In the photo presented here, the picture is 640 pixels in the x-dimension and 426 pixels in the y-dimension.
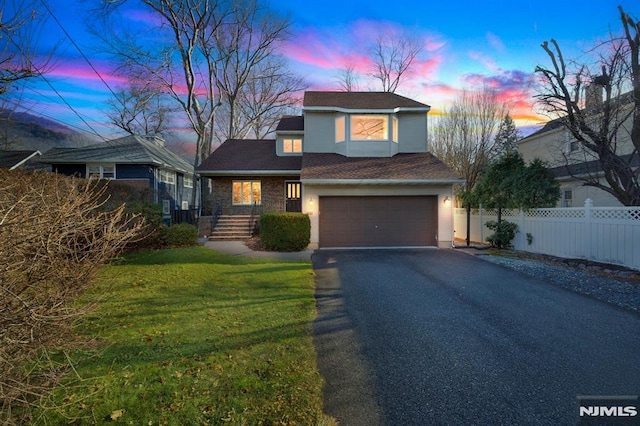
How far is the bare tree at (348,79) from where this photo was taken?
2664cm

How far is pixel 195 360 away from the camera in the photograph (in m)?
3.47

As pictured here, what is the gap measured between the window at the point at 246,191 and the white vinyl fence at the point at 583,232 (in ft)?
39.3

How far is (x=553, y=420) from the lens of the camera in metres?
2.58

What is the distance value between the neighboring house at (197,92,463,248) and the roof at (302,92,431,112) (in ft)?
0.17

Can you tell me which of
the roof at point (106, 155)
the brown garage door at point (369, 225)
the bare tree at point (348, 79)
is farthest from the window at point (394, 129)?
the roof at point (106, 155)

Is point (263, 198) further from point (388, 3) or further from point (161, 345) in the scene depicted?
point (161, 345)

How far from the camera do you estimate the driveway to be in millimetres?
2768

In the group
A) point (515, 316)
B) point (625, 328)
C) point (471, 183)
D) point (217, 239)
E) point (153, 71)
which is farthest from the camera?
point (471, 183)

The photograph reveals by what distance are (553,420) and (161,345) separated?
13.2 feet

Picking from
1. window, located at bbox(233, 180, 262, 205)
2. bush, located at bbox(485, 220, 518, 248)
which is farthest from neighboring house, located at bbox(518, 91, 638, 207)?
window, located at bbox(233, 180, 262, 205)

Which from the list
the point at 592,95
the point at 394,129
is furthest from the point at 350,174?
the point at 592,95

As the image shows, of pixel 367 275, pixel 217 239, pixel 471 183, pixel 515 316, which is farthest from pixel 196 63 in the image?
pixel 515 316

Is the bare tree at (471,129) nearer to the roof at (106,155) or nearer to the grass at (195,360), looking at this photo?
the grass at (195,360)

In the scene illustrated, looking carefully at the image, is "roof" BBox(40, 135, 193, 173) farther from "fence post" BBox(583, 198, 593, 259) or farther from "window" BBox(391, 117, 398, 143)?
"fence post" BBox(583, 198, 593, 259)
